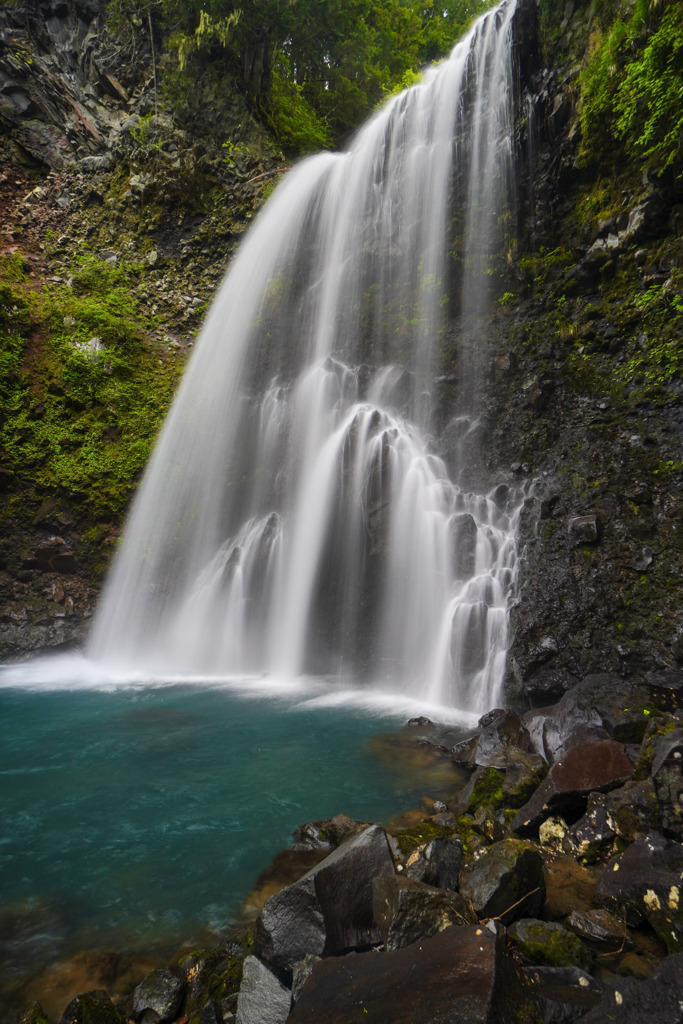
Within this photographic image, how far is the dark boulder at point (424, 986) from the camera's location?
1.88 meters

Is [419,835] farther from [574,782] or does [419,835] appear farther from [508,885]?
[508,885]

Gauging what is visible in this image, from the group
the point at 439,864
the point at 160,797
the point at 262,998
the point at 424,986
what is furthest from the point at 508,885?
the point at 160,797

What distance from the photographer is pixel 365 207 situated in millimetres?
15781

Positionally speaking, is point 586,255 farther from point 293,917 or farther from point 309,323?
point 293,917

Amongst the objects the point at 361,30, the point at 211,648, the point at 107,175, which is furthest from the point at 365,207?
the point at 211,648

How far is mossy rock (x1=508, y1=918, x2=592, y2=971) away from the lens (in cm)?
238

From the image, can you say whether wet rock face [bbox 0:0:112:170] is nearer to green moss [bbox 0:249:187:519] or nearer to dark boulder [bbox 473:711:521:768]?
green moss [bbox 0:249:187:519]

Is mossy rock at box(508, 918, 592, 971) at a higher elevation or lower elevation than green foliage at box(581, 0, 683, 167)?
lower

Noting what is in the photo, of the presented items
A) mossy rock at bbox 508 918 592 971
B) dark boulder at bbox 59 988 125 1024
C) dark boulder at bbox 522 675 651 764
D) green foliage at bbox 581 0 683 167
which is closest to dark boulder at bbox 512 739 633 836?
dark boulder at bbox 522 675 651 764

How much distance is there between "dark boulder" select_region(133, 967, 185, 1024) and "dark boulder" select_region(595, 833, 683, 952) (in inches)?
98.6

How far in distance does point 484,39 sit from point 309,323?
8713 millimetres

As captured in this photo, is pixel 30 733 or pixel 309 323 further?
pixel 309 323

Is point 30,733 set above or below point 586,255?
below

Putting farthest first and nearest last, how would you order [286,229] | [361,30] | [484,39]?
[361,30] < [286,229] < [484,39]
